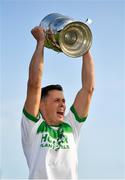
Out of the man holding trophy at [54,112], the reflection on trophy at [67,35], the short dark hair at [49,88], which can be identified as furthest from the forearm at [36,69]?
the short dark hair at [49,88]

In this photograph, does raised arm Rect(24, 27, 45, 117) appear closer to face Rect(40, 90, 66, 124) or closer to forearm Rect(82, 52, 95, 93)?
face Rect(40, 90, 66, 124)

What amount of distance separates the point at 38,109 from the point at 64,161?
719 millimetres

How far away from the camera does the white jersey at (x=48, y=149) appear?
4.95 m

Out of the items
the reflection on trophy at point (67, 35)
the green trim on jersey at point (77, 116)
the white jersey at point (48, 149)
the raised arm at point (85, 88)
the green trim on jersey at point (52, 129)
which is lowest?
the white jersey at point (48, 149)

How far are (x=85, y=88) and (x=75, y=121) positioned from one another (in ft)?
1.60

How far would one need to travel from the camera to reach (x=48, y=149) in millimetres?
5008

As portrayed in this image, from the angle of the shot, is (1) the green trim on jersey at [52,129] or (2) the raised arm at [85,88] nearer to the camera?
(1) the green trim on jersey at [52,129]

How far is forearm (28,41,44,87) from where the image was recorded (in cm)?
507

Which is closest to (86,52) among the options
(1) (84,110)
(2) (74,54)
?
(2) (74,54)

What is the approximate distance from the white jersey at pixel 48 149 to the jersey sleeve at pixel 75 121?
0.10m

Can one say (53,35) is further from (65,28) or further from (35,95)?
(35,95)

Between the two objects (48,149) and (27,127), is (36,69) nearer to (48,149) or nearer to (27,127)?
(27,127)

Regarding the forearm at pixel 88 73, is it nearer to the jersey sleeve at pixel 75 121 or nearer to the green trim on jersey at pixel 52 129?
the jersey sleeve at pixel 75 121

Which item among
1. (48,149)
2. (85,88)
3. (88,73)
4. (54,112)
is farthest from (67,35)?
(48,149)
